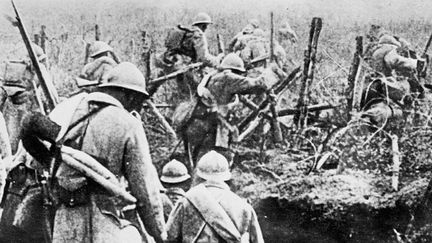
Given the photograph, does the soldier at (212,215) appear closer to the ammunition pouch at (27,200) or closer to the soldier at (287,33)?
the ammunition pouch at (27,200)

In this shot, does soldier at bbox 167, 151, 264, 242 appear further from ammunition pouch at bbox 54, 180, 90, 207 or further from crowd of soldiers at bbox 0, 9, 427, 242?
ammunition pouch at bbox 54, 180, 90, 207

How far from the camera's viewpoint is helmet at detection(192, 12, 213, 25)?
7584 millimetres

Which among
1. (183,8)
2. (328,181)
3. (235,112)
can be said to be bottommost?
(328,181)

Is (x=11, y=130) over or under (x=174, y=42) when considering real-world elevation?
under

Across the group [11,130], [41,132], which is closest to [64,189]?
[41,132]

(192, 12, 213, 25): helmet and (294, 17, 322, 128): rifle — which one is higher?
(192, 12, 213, 25): helmet

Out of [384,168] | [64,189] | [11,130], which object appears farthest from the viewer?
[11,130]

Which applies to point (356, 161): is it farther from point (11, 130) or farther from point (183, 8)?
point (11, 130)

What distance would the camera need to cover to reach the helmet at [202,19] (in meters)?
7.58

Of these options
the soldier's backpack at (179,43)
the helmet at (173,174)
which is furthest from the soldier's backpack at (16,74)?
the helmet at (173,174)

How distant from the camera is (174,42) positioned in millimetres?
7816

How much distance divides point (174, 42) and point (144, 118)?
0.84m

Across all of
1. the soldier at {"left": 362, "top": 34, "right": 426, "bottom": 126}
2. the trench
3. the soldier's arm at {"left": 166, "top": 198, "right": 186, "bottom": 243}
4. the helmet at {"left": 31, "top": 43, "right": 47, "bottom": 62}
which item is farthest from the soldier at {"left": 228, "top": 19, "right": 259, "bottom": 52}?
the soldier's arm at {"left": 166, "top": 198, "right": 186, "bottom": 243}

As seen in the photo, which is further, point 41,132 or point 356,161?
point 356,161
